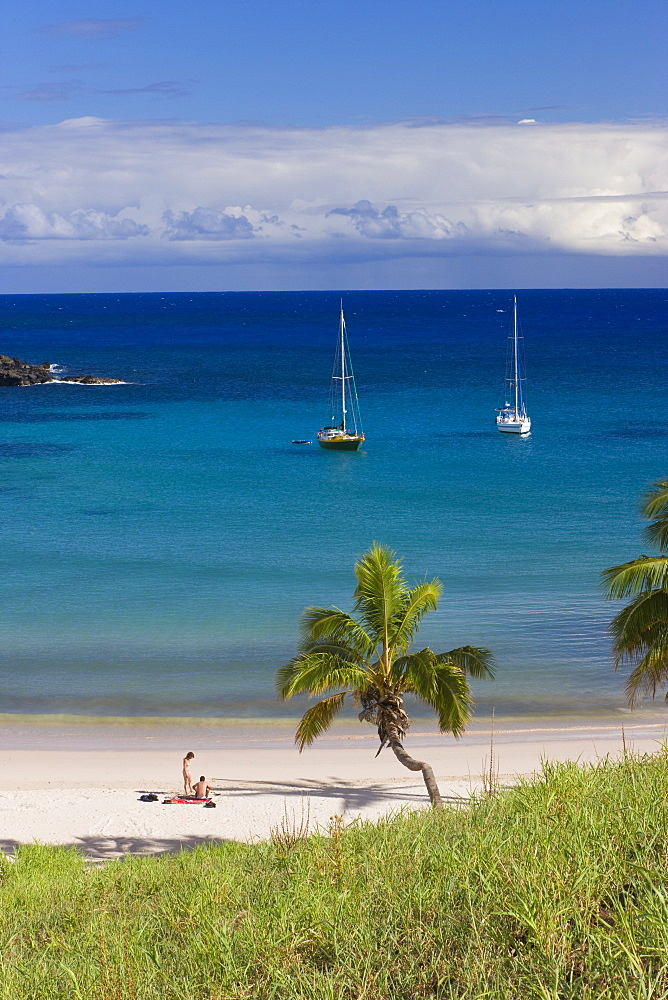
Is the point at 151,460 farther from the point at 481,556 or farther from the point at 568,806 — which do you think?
the point at 568,806

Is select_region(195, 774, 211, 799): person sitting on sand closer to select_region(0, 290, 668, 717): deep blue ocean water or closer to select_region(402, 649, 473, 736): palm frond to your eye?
select_region(402, 649, 473, 736): palm frond

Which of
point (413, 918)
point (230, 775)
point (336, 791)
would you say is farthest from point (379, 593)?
point (413, 918)

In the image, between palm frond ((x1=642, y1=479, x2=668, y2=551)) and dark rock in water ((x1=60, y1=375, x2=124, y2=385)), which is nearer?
palm frond ((x1=642, y1=479, x2=668, y2=551))

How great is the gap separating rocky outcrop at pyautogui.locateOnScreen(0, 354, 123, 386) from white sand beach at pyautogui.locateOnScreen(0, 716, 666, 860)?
66127 millimetres

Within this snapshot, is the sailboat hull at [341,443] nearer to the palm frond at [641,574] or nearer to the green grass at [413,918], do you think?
the palm frond at [641,574]

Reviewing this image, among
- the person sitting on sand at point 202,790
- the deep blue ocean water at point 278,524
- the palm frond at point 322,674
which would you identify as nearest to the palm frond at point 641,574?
the palm frond at point 322,674

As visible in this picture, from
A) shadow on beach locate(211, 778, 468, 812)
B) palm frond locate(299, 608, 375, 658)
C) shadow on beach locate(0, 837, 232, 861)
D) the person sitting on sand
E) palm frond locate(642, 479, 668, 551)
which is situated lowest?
shadow on beach locate(0, 837, 232, 861)

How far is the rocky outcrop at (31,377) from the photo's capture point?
84575mm

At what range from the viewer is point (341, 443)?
5650cm

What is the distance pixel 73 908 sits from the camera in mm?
8914

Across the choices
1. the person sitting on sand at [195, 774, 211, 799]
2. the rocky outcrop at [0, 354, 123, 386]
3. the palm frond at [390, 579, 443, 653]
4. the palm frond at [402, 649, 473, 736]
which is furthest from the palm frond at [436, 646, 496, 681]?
the rocky outcrop at [0, 354, 123, 386]

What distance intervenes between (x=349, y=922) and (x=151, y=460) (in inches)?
1921

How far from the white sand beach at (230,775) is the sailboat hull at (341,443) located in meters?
34.6

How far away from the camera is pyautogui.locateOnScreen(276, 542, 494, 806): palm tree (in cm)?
1494
